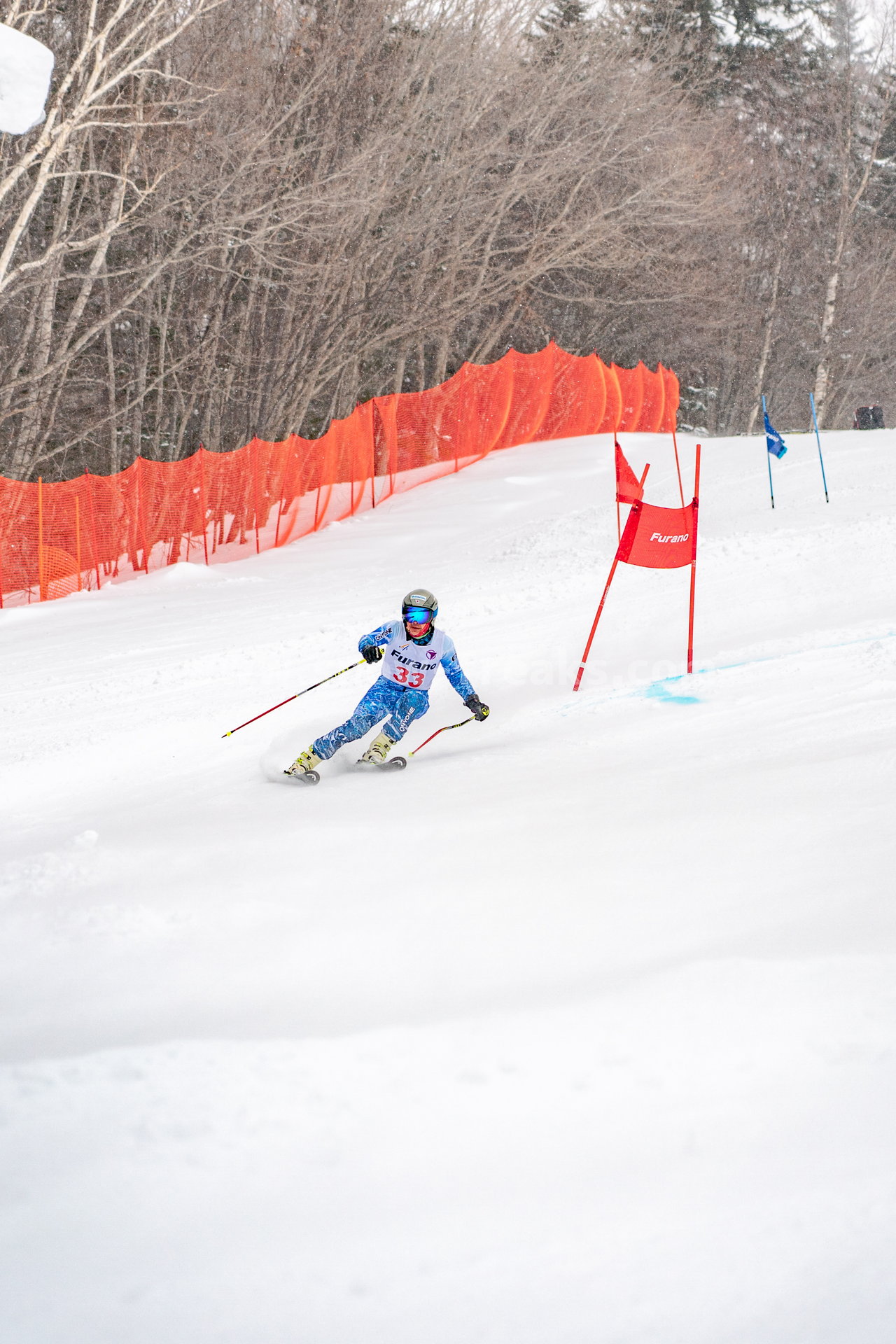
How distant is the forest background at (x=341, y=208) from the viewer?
50.4 feet

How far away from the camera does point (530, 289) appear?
25.5m

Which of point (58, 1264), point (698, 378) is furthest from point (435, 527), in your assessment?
point (698, 378)

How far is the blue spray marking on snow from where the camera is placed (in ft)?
28.4

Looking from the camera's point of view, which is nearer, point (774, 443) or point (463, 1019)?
point (463, 1019)

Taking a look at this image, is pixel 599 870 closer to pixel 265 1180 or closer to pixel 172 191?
pixel 265 1180

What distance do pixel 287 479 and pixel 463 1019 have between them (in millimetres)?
13042

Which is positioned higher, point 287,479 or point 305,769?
point 287,479

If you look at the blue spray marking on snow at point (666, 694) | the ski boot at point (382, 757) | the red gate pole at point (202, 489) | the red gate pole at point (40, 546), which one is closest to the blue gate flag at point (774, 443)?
the blue spray marking on snow at point (666, 694)

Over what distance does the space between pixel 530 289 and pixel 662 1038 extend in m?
23.6

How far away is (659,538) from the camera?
9242 millimetres

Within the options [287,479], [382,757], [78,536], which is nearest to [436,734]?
[382,757]

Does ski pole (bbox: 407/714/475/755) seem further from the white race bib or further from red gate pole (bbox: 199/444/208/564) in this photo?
red gate pole (bbox: 199/444/208/564)

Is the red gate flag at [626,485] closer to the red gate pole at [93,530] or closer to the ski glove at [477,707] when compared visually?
the ski glove at [477,707]

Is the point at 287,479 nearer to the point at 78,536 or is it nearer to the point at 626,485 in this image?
the point at 78,536
